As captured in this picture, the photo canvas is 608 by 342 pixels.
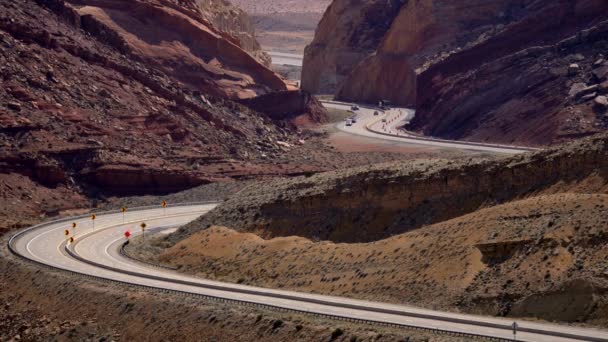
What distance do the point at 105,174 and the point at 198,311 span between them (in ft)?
138

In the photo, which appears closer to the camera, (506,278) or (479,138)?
(506,278)

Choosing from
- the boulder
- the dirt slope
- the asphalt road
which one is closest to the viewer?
the dirt slope

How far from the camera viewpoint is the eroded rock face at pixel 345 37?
513 ft

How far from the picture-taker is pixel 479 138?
336 ft

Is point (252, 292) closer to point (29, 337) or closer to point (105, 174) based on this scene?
point (29, 337)

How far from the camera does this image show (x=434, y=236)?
4741cm

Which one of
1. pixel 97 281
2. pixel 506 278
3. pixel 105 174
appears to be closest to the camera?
pixel 506 278

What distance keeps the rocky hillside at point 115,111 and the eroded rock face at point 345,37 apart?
39.5 meters

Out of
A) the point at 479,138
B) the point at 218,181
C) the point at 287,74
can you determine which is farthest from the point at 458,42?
the point at 287,74

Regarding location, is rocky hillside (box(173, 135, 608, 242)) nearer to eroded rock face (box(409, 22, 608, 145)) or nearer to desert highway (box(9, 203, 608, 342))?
desert highway (box(9, 203, 608, 342))

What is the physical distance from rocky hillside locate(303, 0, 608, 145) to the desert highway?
30855 millimetres

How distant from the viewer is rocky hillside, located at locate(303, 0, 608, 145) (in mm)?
99556

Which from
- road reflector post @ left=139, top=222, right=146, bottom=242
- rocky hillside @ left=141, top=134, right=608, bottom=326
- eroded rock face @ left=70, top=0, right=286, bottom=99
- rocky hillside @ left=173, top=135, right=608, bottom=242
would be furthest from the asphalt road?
rocky hillside @ left=141, top=134, right=608, bottom=326

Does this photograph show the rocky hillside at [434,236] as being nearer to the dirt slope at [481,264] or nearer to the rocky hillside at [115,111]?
the dirt slope at [481,264]
